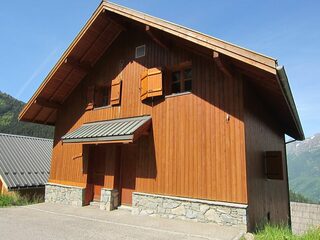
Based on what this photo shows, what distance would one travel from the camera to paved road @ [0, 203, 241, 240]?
6812 millimetres

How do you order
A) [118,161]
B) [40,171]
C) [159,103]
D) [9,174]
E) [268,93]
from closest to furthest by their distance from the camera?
[268,93]
[159,103]
[118,161]
[9,174]
[40,171]

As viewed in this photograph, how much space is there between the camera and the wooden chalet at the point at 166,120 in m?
8.09

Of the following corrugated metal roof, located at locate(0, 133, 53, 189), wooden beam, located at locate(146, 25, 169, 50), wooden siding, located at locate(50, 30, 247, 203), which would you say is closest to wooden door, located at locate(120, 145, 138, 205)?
wooden siding, located at locate(50, 30, 247, 203)

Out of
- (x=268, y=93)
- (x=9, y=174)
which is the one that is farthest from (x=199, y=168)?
(x=9, y=174)

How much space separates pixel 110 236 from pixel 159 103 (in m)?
4.90

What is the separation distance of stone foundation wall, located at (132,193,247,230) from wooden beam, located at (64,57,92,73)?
6.20 meters

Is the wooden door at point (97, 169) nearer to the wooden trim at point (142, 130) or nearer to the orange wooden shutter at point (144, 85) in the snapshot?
the wooden trim at point (142, 130)

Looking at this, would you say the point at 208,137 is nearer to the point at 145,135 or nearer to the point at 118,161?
the point at 145,135

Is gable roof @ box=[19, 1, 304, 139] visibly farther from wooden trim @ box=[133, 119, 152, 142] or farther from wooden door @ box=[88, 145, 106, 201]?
wooden door @ box=[88, 145, 106, 201]

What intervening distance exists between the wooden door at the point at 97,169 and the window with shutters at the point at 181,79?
414cm

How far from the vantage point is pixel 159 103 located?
1006cm

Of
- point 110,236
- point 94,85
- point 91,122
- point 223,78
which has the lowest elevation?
point 110,236

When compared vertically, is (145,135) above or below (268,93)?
below

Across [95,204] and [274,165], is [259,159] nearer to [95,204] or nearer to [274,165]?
[274,165]
